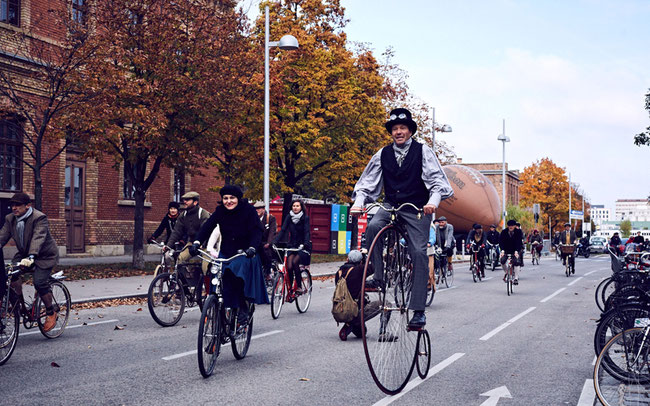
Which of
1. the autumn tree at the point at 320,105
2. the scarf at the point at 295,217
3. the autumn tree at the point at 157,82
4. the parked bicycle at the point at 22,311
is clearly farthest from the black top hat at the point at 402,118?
the autumn tree at the point at 320,105

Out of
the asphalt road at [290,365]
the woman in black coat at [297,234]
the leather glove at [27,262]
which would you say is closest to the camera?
the asphalt road at [290,365]

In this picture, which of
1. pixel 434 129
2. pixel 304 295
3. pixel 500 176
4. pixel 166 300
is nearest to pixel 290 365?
pixel 166 300

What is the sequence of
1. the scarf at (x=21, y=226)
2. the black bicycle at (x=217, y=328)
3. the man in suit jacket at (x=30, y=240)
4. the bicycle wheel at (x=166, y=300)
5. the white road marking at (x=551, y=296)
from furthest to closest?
the white road marking at (x=551, y=296)
the bicycle wheel at (x=166, y=300)
the scarf at (x=21, y=226)
the man in suit jacket at (x=30, y=240)
the black bicycle at (x=217, y=328)

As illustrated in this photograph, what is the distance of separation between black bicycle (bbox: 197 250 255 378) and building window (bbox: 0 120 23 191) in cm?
1740

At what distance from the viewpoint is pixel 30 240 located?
29.3 feet

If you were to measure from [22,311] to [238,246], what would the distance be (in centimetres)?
342

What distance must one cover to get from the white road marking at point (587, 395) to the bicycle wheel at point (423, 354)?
4.68 feet

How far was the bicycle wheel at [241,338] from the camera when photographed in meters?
7.59

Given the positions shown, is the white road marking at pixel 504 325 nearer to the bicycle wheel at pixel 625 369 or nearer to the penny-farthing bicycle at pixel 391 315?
the penny-farthing bicycle at pixel 391 315

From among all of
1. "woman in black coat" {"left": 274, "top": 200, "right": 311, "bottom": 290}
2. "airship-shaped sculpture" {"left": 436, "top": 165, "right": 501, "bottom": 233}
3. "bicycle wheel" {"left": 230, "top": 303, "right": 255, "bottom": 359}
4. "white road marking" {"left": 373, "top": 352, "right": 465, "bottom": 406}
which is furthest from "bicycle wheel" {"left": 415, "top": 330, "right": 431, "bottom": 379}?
"airship-shaped sculpture" {"left": 436, "top": 165, "right": 501, "bottom": 233}

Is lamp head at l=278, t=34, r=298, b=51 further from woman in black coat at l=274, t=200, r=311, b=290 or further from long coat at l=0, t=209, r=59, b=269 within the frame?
long coat at l=0, t=209, r=59, b=269

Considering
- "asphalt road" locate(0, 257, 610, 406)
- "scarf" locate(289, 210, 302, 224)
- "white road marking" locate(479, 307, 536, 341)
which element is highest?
"scarf" locate(289, 210, 302, 224)

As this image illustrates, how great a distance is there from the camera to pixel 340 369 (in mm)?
7422

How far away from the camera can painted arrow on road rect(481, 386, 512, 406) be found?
5965 millimetres
